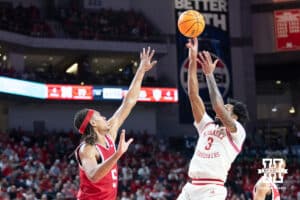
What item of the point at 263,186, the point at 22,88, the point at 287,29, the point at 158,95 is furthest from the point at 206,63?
the point at 287,29

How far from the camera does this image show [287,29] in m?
38.5

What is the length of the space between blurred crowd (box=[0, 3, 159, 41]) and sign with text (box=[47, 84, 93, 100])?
3.15 meters

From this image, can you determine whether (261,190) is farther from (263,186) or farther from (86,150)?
(86,150)

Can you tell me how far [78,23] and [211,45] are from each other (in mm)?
7671

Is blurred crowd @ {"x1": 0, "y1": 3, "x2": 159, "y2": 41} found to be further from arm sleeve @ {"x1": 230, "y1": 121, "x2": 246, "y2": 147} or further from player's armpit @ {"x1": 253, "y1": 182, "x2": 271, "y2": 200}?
arm sleeve @ {"x1": 230, "y1": 121, "x2": 246, "y2": 147}

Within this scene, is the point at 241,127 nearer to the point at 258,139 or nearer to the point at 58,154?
the point at 58,154

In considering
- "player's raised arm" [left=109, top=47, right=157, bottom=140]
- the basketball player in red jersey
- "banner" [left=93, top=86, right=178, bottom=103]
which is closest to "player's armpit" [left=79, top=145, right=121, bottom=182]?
the basketball player in red jersey

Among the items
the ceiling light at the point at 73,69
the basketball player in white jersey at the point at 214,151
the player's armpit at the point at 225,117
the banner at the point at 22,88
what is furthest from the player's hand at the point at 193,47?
the ceiling light at the point at 73,69

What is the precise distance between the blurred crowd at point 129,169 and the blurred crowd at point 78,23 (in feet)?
18.3

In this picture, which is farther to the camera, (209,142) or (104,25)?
(104,25)

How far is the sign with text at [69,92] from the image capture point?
3080 cm

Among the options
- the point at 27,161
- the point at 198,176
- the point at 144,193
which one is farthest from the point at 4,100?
the point at 198,176

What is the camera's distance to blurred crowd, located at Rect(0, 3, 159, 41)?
32188 millimetres

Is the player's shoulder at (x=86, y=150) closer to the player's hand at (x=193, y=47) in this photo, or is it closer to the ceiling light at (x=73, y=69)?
the player's hand at (x=193, y=47)
